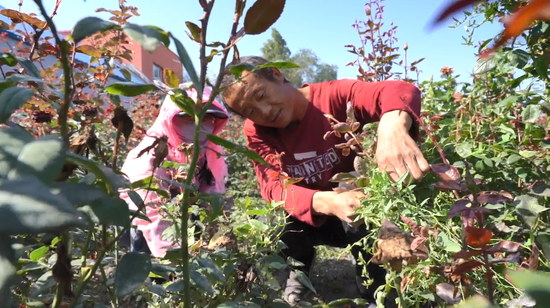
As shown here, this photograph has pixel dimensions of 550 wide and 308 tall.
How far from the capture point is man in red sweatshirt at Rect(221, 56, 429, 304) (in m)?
1.66

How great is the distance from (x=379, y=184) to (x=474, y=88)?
1280 mm

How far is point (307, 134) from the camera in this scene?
2.25 metres

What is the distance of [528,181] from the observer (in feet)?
3.86

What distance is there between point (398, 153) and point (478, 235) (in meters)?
0.54

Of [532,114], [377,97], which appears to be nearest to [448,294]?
[532,114]

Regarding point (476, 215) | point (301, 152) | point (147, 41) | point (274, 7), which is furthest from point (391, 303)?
point (147, 41)

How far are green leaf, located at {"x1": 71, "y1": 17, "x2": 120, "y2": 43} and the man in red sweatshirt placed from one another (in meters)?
1.07

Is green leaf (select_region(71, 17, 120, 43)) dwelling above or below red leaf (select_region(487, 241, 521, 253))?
above

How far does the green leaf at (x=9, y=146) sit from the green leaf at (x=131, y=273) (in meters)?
0.23

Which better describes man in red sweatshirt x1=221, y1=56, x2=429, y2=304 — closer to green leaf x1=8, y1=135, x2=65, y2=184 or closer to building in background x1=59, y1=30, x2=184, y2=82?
building in background x1=59, y1=30, x2=184, y2=82

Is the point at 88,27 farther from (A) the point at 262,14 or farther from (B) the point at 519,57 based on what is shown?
(B) the point at 519,57

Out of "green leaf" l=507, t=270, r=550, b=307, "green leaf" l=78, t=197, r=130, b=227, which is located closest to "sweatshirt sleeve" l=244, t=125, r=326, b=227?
"green leaf" l=78, t=197, r=130, b=227

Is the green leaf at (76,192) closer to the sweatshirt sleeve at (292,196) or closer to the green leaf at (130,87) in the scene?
the green leaf at (130,87)

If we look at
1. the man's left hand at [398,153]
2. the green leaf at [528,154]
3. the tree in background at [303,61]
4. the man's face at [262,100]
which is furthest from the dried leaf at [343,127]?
the tree in background at [303,61]
